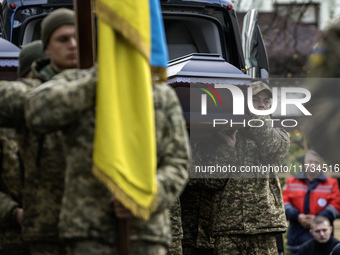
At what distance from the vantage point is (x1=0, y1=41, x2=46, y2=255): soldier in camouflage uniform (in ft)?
17.0

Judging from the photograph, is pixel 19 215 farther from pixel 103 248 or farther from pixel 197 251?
pixel 197 251

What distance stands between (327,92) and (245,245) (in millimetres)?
4049

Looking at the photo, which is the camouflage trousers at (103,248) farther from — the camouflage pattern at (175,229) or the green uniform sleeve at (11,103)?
the camouflage pattern at (175,229)

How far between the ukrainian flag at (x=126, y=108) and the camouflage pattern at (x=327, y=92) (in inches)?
28.2

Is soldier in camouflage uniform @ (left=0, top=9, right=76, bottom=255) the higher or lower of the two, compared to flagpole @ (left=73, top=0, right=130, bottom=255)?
lower

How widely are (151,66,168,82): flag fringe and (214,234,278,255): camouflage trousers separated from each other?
3.41m

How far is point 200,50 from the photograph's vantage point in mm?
8539

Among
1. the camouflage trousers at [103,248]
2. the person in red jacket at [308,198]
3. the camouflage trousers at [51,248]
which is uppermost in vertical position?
the camouflage trousers at [103,248]

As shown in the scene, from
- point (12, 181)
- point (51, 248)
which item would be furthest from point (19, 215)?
point (51, 248)

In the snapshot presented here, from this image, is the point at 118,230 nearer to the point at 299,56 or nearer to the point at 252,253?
the point at 252,253

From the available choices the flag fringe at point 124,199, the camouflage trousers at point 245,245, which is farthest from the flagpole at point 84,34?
the camouflage trousers at point 245,245

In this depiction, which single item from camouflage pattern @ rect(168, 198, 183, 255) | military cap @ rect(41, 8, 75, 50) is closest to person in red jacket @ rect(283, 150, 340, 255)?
camouflage pattern @ rect(168, 198, 183, 255)

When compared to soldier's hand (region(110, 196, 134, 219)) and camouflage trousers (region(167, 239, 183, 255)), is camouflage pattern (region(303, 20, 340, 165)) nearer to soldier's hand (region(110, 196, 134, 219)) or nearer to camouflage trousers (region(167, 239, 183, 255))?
soldier's hand (region(110, 196, 134, 219))

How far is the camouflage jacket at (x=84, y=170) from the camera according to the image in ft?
13.6
